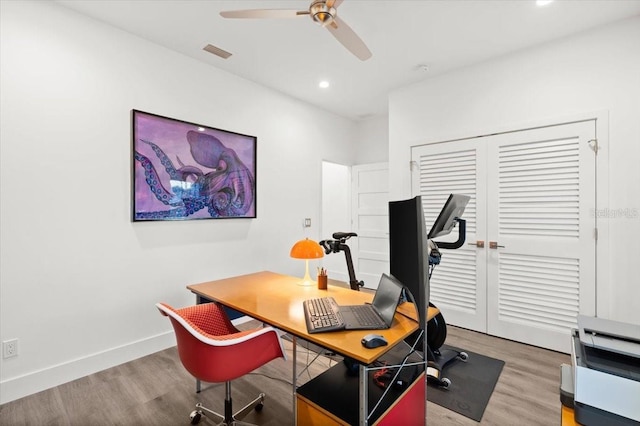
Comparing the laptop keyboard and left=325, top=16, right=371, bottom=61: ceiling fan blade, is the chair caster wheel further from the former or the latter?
left=325, top=16, right=371, bottom=61: ceiling fan blade

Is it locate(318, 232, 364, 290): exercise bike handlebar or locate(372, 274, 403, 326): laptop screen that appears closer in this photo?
locate(372, 274, 403, 326): laptop screen

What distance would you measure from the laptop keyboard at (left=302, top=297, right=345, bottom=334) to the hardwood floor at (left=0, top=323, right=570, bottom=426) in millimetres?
783

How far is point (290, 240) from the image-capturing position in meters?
4.07

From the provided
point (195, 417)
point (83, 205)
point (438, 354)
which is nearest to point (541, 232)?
point (438, 354)

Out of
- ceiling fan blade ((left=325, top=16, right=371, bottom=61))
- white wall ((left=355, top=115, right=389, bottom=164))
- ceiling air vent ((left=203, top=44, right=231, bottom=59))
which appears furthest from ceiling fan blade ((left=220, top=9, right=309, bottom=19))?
white wall ((left=355, top=115, right=389, bottom=164))

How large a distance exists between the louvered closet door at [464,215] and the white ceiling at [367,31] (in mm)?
931

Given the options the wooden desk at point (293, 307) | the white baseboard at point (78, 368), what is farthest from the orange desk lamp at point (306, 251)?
the white baseboard at point (78, 368)

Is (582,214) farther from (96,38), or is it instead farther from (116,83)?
(96,38)

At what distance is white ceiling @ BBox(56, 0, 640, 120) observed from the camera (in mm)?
2297

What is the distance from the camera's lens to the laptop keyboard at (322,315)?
1.46 m

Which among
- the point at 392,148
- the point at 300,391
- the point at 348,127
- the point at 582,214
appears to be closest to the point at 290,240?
the point at 392,148

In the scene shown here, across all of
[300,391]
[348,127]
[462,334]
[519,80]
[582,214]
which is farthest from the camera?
[348,127]

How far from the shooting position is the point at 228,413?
1705 millimetres

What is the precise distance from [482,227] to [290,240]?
2288 millimetres
